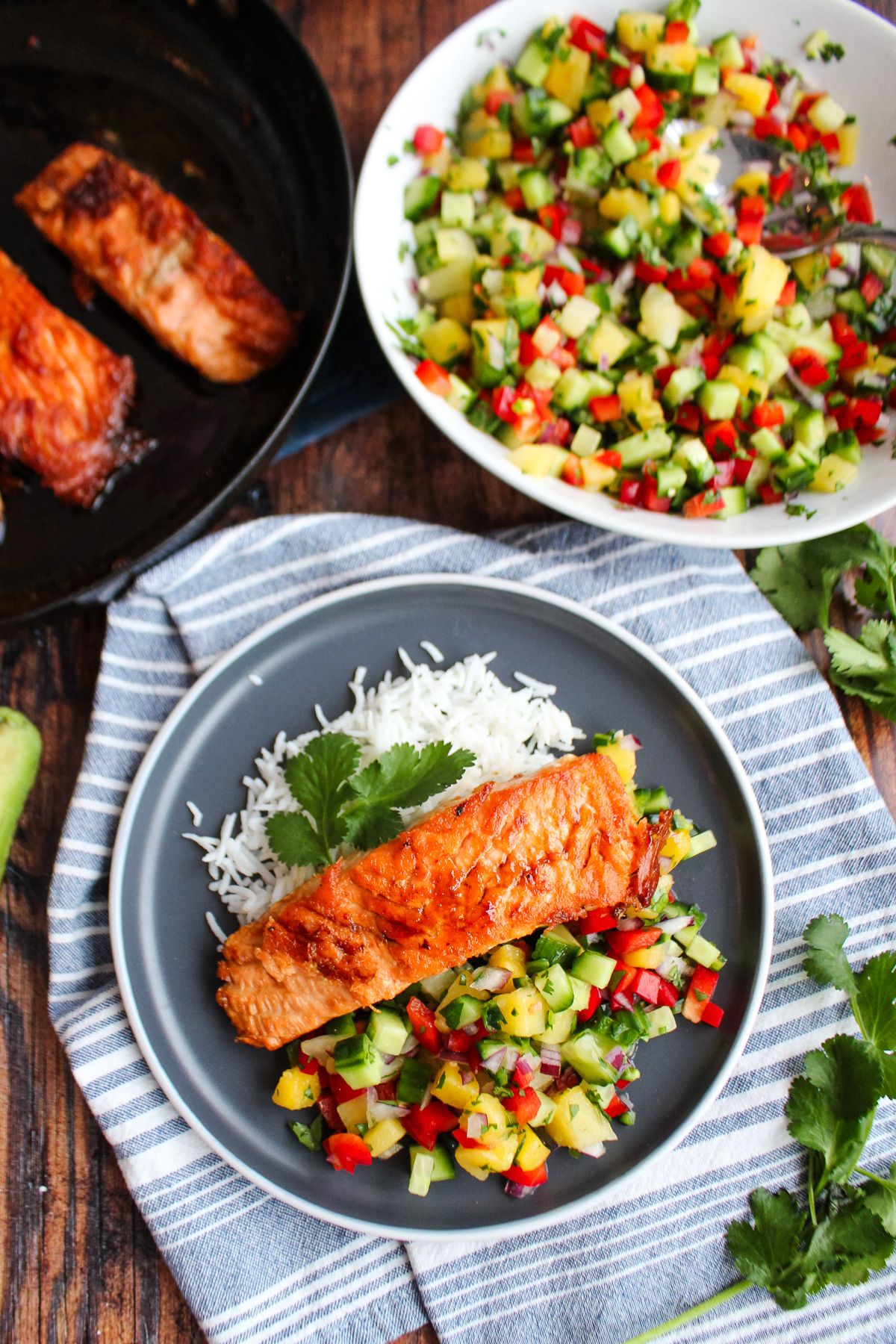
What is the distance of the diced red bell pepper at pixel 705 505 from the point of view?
9.54 feet

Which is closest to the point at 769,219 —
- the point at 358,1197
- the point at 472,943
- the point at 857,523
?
the point at 857,523

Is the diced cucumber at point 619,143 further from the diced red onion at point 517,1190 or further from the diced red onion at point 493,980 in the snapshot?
the diced red onion at point 517,1190

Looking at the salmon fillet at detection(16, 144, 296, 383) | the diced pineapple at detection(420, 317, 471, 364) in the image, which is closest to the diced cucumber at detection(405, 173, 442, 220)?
the diced pineapple at detection(420, 317, 471, 364)

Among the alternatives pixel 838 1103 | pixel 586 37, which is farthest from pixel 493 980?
pixel 586 37

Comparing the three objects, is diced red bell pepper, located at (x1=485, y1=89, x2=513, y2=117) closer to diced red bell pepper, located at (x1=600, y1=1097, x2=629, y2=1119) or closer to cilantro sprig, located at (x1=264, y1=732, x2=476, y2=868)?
cilantro sprig, located at (x1=264, y1=732, x2=476, y2=868)

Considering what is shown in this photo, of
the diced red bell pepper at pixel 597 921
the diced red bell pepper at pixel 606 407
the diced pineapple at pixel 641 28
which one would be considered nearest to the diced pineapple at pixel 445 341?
the diced red bell pepper at pixel 606 407

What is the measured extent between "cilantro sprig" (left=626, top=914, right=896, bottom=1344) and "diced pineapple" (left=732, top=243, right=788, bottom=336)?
5.62 feet

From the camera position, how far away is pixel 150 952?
2.93 metres

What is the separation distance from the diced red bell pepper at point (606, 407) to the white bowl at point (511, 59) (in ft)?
0.74

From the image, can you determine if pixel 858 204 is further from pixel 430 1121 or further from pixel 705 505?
pixel 430 1121

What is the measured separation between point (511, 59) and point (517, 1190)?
320 centimetres

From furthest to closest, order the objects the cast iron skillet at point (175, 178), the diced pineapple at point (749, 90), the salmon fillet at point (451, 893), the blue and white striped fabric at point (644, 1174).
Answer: the cast iron skillet at point (175, 178), the diced pineapple at point (749, 90), the blue and white striped fabric at point (644, 1174), the salmon fillet at point (451, 893)

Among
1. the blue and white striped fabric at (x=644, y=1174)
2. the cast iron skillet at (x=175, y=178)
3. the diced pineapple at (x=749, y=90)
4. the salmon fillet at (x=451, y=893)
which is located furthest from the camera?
the cast iron skillet at (x=175, y=178)

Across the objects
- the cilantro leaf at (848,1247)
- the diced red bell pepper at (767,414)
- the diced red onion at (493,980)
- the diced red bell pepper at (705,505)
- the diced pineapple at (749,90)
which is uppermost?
the diced pineapple at (749,90)
